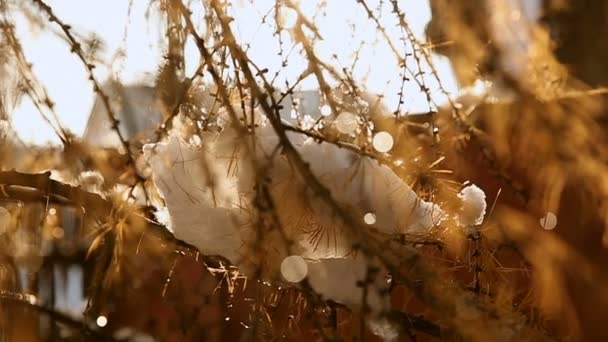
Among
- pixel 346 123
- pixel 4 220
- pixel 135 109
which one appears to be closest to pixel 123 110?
pixel 135 109

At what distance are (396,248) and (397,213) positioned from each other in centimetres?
5

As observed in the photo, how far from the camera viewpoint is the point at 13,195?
2.08 ft

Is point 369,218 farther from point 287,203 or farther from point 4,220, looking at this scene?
point 4,220

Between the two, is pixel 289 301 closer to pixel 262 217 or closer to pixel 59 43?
pixel 262 217

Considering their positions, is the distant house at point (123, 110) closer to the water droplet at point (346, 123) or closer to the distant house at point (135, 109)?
the distant house at point (135, 109)

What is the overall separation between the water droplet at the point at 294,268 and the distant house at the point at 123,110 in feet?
0.66

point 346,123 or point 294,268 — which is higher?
point 346,123

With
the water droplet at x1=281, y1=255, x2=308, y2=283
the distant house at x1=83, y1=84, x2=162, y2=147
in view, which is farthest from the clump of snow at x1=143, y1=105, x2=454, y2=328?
the distant house at x1=83, y1=84, x2=162, y2=147

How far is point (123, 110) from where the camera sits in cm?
76

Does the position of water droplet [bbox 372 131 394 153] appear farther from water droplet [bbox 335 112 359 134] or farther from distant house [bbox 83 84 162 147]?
distant house [bbox 83 84 162 147]

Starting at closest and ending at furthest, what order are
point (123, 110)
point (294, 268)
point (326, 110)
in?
point (294, 268) → point (326, 110) → point (123, 110)

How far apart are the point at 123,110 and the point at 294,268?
33cm

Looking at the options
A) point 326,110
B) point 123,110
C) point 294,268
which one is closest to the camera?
point 294,268

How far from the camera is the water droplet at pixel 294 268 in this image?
1.64 ft
